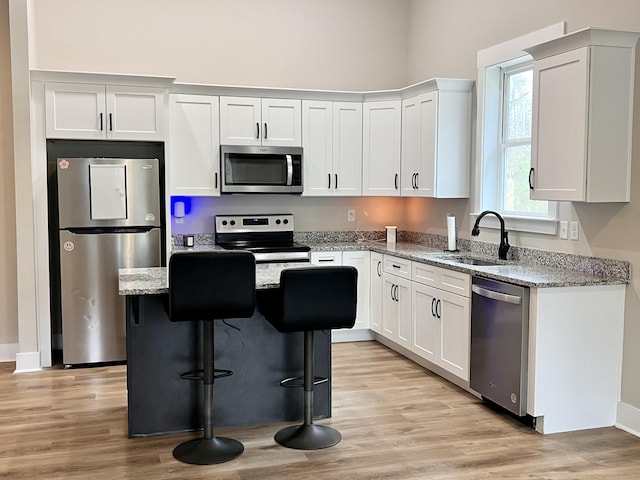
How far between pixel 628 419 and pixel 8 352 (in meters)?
4.74

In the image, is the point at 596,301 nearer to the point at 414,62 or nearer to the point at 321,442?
the point at 321,442

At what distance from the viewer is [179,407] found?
149 inches

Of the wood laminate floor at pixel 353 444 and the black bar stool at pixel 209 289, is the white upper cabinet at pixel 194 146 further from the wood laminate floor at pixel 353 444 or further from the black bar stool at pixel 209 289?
the black bar stool at pixel 209 289

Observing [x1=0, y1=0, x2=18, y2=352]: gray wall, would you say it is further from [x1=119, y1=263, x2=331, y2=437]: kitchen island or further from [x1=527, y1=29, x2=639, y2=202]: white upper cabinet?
[x1=527, y1=29, x2=639, y2=202]: white upper cabinet

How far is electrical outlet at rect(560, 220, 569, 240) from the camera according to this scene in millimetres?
4246

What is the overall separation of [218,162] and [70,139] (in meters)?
1.25

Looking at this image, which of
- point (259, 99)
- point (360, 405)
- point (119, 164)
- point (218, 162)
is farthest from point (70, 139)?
point (360, 405)

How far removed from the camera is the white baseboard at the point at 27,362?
511 centimetres

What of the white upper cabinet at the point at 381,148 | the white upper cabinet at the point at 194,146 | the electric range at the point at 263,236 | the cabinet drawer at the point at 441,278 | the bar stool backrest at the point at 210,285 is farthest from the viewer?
the white upper cabinet at the point at 381,148

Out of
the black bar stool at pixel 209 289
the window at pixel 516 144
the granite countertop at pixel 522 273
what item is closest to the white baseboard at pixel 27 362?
the granite countertop at pixel 522 273

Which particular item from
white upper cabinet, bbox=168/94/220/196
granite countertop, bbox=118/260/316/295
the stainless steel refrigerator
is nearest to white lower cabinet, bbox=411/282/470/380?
granite countertop, bbox=118/260/316/295

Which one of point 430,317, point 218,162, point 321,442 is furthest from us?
point 218,162

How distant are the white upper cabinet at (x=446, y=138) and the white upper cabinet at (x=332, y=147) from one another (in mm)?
751

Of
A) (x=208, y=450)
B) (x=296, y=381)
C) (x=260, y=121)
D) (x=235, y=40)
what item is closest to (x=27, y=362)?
(x=208, y=450)
